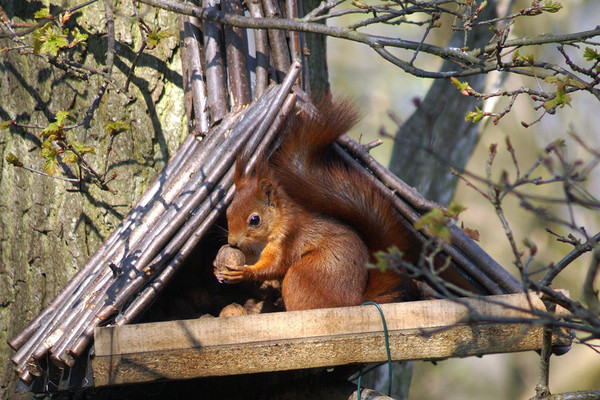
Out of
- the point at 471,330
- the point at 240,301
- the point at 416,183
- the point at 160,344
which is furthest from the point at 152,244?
the point at 416,183

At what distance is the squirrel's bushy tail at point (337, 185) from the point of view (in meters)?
2.22

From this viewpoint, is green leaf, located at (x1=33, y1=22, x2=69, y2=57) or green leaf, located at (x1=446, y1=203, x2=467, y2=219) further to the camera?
green leaf, located at (x1=33, y1=22, x2=69, y2=57)

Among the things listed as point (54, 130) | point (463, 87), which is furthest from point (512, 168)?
point (54, 130)

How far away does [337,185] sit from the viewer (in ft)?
7.33

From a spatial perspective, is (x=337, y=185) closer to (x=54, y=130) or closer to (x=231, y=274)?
(x=231, y=274)

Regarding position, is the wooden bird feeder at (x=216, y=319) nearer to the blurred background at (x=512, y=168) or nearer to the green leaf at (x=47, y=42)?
the green leaf at (x=47, y=42)

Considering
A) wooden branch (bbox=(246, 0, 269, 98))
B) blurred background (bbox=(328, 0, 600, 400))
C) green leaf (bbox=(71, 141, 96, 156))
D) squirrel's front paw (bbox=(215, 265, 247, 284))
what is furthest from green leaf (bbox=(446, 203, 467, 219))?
blurred background (bbox=(328, 0, 600, 400))

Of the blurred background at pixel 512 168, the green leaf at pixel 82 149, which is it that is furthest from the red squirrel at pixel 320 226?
the blurred background at pixel 512 168

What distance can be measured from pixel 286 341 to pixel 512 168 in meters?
8.89

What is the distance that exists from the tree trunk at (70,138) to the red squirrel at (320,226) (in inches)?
24.7

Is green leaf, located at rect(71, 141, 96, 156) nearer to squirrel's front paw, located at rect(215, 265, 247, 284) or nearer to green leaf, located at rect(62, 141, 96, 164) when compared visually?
green leaf, located at rect(62, 141, 96, 164)

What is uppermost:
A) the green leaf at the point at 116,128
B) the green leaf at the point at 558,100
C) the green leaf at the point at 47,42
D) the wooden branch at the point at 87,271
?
the green leaf at the point at 558,100

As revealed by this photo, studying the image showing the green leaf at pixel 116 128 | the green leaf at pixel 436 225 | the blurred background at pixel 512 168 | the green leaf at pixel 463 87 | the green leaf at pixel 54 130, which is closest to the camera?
the green leaf at pixel 436 225

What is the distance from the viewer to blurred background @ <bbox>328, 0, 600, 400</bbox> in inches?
286
